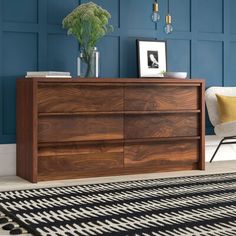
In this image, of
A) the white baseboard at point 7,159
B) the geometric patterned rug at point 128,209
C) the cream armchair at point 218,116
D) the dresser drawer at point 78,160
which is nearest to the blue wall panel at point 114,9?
the cream armchair at point 218,116

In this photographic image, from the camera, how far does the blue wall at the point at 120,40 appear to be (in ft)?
14.1

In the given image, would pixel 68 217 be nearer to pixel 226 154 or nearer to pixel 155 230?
pixel 155 230

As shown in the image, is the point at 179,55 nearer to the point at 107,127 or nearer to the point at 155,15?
the point at 155,15

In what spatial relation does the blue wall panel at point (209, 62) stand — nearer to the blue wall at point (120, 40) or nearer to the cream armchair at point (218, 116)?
the blue wall at point (120, 40)

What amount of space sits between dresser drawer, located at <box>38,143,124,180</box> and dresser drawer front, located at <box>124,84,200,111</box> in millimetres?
356

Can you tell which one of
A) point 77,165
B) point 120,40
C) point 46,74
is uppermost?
point 120,40

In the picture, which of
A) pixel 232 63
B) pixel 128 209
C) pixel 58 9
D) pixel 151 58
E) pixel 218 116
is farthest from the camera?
pixel 232 63

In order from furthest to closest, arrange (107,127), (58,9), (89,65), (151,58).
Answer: (151,58) < (58,9) < (89,65) < (107,127)

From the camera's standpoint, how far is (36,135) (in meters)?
3.86

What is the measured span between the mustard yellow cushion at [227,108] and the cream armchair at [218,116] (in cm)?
8

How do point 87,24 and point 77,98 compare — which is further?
point 87,24

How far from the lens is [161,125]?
434cm

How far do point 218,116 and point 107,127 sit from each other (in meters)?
1.31

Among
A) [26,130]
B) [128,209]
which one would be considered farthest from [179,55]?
[128,209]
